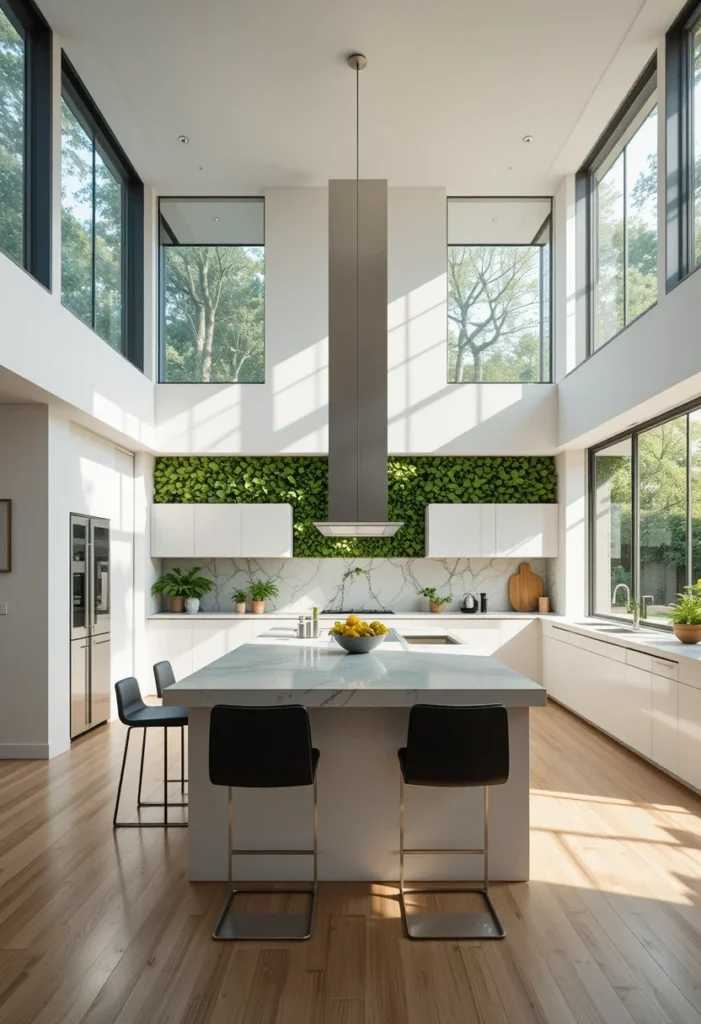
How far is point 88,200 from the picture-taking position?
6.43 metres

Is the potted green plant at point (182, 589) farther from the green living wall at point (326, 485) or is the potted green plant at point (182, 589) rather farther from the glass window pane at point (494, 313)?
the glass window pane at point (494, 313)

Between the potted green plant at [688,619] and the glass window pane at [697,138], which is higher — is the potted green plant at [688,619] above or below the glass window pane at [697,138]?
below

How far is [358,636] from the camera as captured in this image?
432 cm

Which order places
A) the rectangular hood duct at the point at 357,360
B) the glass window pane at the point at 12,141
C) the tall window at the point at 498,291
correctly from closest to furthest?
1. the glass window pane at the point at 12,141
2. the rectangular hood duct at the point at 357,360
3. the tall window at the point at 498,291

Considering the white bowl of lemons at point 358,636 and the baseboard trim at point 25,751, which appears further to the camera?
the baseboard trim at point 25,751

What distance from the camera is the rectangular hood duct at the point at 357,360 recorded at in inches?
200

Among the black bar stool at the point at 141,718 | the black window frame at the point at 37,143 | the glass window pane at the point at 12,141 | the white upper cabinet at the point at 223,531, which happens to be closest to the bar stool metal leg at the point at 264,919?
the black bar stool at the point at 141,718

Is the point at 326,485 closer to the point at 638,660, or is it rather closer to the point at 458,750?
the point at 638,660

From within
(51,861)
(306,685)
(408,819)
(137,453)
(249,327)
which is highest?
(249,327)

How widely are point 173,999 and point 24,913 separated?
96 cm

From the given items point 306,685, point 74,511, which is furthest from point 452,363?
point 306,685

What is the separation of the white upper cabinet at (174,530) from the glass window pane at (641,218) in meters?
4.69

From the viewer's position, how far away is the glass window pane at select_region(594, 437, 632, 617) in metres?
6.93

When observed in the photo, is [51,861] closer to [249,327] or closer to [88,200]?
[88,200]
